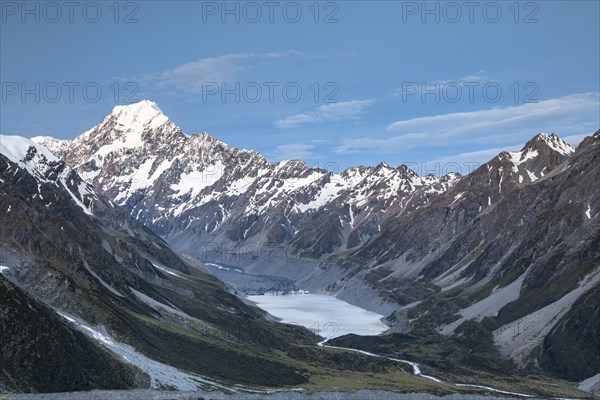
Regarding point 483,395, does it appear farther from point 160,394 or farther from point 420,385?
point 160,394

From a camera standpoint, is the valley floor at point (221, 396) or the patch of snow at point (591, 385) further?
the patch of snow at point (591, 385)

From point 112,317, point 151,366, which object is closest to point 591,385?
point 151,366

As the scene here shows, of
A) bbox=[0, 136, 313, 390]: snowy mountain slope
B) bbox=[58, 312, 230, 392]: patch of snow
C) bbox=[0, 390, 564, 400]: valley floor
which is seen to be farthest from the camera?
bbox=[0, 136, 313, 390]: snowy mountain slope

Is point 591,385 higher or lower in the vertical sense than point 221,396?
lower

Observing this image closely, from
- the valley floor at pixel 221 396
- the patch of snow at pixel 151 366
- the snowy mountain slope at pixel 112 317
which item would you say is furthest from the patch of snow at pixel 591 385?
the patch of snow at pixel 151 366

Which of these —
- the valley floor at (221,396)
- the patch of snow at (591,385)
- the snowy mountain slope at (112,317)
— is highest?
the snowy mountain slope at (112,317)

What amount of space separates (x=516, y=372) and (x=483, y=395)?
5152cm

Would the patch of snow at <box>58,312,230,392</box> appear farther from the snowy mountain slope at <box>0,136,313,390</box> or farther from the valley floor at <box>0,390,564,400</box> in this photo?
the valley floor at <box>0,390,564,400</box>

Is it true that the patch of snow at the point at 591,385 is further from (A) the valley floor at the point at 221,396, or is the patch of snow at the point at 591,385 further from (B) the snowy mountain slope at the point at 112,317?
(B) the snowy mountain slope at the point at 112,317

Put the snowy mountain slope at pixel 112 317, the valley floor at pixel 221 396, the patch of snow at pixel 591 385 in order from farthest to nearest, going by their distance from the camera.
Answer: the patch of snow at pixel 591 385 < the snowy mountain slope at pixel 112 317 < the valley floor at pixel 221 396

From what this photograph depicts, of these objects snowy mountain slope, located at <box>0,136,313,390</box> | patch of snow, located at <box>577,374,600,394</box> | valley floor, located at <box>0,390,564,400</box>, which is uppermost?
snowy mountain slope, located at <box>0,136,313,390</box>

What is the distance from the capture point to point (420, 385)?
5817 inches

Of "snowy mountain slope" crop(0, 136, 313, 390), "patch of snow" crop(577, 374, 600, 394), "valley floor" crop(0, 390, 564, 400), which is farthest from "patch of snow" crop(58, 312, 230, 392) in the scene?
"patch of snow" crop(577, 374, 600, 394)

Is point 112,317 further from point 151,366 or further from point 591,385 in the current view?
point 591,385
